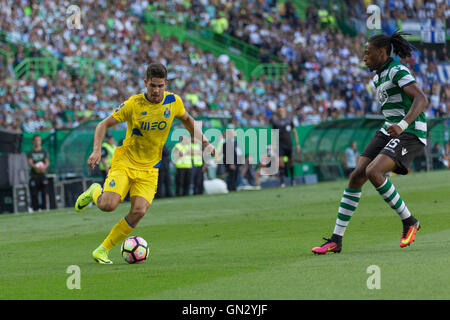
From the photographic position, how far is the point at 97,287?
288 inches

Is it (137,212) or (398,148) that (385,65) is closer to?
(398,148)

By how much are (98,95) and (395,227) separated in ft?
61.3

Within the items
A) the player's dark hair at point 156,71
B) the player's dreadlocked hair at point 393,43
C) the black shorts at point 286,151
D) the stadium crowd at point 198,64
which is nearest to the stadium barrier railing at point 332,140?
the black shorts at point 286,151

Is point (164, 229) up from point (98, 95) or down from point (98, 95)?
down

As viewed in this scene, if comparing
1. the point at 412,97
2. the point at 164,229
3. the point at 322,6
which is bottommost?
the point at 164,229

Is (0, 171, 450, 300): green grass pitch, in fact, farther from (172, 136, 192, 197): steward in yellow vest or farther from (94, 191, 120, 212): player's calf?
(172, 136, 192, 197): steward in yellow vest

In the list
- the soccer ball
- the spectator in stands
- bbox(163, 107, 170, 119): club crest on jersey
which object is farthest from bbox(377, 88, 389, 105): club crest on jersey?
the spectator in stands

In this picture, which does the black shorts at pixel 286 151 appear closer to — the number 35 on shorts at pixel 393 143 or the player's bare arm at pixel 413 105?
the number 35 on shorts at pixel 393 143

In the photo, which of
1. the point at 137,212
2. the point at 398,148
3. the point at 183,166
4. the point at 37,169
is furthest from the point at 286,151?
the point at 137,212

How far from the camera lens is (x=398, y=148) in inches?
356

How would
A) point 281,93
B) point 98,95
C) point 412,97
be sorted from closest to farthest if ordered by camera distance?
point 412,97 → point 98,95 → point 281,93

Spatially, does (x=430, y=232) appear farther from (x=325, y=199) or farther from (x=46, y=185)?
(x=46, y=185)

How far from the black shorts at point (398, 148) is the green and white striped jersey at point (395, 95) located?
2.9 inches

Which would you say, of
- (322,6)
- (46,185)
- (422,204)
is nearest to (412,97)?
(422,204)
